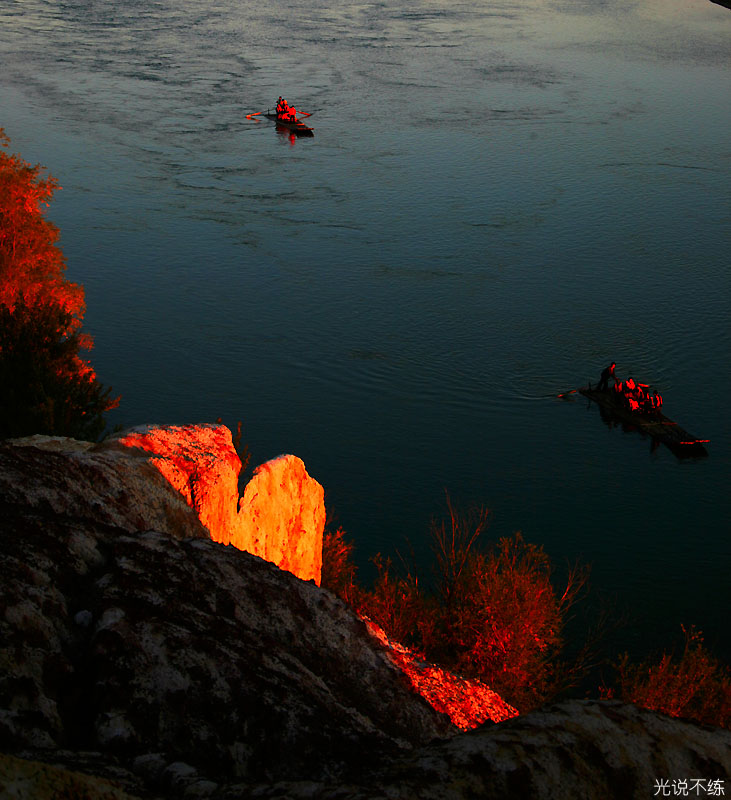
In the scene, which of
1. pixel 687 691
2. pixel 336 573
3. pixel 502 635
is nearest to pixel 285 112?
pixel 336 573

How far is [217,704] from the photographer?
8.90 m

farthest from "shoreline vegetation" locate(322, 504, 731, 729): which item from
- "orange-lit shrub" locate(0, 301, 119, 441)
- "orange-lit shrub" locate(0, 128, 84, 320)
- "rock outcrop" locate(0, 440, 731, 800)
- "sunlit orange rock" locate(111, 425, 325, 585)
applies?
"orange-lit shrub" locate(0, 128, 84, 320)

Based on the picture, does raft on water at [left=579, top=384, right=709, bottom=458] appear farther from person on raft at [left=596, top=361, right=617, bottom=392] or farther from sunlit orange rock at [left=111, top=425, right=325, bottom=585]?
sunlit orange rock at [left=111, top=425, right=325, bottom=585]

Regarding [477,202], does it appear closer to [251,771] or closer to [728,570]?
[728,570]

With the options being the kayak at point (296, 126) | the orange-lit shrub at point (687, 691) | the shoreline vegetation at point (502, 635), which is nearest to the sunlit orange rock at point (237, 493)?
the shoreline vegetation at point (502, 635)

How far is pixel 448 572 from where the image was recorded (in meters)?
32.1

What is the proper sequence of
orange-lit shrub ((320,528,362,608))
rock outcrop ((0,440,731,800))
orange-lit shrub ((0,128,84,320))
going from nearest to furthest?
1. rock outcrop ((0,440,731,800))
2. orange-lit shrub ((320,528,362,608))
3. orange-lit shrub ((0,128,84,320))

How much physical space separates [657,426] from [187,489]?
129 feet

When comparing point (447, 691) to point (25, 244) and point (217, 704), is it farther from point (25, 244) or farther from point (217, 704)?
point (25, 244)

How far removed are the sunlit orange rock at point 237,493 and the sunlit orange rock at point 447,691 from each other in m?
4.12

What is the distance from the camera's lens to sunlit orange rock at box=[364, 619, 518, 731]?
13.7 meters

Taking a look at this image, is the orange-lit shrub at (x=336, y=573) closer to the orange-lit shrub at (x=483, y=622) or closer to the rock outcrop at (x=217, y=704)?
the orange-lit shrub at (x=483, y=622)

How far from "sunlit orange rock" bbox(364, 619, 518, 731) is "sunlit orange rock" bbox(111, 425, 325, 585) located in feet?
13.5

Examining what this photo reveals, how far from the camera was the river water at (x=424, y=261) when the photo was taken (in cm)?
4788
